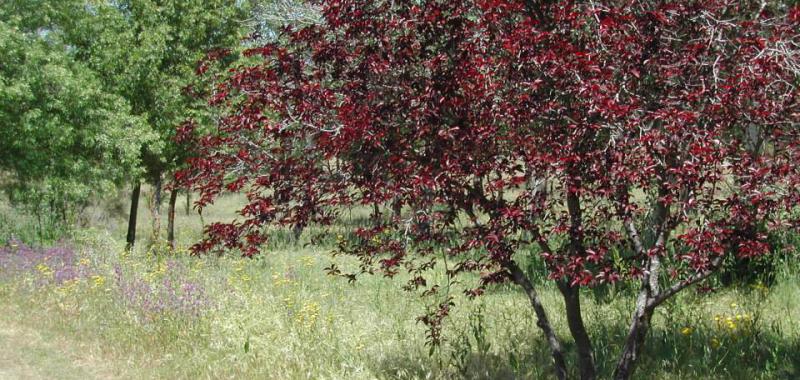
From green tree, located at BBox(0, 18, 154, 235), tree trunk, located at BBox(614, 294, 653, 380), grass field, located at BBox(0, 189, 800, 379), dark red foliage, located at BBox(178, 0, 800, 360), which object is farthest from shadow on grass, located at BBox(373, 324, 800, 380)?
green tree, located at BBox(0, 18, 154, 235)

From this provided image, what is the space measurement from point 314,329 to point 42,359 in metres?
2.76

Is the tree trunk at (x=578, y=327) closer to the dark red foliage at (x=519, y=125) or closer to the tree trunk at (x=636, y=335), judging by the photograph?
the tree trunk at (x=636, y=335)

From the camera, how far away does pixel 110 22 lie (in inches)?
692

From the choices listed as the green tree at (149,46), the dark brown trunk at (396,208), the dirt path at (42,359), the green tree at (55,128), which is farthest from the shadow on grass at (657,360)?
the green tree at (149,46)

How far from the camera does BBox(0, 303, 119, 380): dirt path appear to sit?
7.06 m

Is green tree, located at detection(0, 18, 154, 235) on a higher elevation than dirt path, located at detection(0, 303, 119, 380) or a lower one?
higher

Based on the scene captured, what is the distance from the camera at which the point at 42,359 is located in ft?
24.3

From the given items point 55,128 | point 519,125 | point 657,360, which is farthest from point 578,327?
point 55,128

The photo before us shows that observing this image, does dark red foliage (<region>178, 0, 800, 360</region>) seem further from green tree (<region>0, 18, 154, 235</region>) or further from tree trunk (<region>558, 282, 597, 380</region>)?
green tree (<region>0, 18, 154, 235</region>)

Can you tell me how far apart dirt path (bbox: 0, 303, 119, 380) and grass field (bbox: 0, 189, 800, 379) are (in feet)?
0.07

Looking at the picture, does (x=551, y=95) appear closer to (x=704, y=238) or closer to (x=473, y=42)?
(x=473, y=42)

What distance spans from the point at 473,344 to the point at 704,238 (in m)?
3.54

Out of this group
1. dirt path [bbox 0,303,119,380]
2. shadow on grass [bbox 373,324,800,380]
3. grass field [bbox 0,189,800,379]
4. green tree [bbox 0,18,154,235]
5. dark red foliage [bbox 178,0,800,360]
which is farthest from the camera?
green tree [bbox 0,18,154,235]

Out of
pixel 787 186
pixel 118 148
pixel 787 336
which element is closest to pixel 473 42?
pixel 787 186
